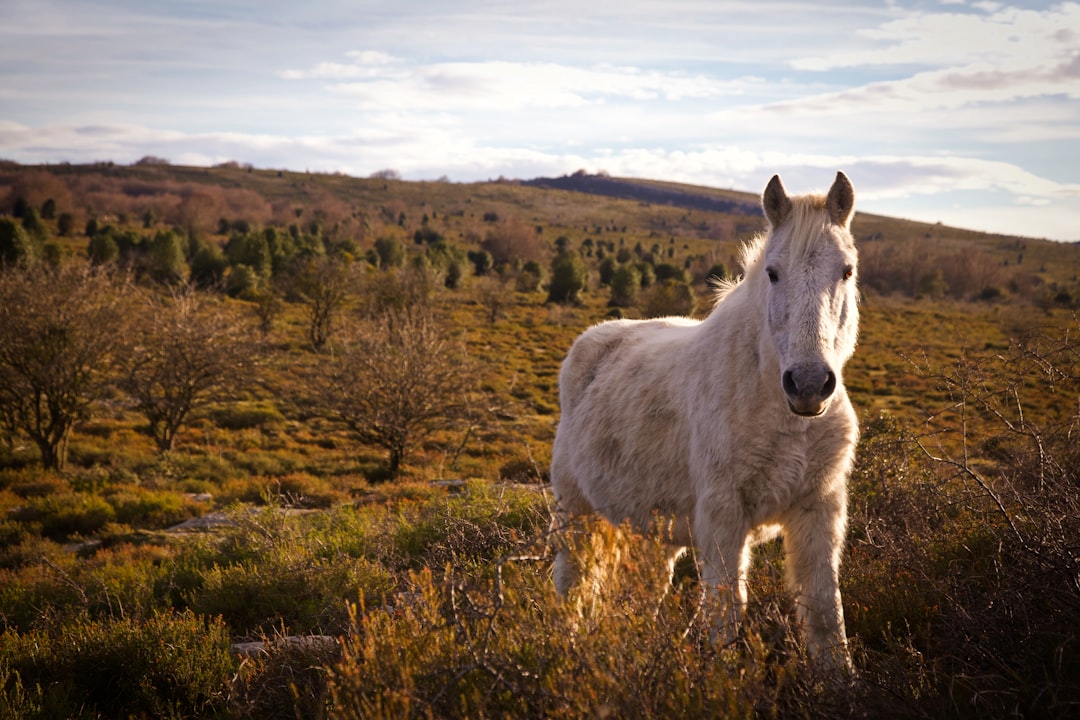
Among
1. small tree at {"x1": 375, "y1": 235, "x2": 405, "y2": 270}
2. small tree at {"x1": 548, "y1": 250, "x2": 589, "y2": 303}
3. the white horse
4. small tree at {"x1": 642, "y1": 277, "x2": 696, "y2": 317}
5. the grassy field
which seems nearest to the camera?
the grassy field

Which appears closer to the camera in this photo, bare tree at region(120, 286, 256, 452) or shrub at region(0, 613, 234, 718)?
shrub at region(0, 613, 234, 718)

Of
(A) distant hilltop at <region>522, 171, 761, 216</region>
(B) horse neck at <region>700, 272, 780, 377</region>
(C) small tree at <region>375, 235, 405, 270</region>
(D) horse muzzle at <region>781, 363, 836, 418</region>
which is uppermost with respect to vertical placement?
(A) distant hilltop at <region>522, 171, 761, 216</region>

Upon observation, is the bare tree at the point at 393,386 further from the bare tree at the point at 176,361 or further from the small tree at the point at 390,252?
the small tree at the point at 390,252

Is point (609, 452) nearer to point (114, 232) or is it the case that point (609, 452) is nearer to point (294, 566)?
point (294, 566)

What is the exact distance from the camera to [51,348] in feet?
47.6

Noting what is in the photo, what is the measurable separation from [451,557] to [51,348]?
1440 centimetres

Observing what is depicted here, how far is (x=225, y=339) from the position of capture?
17062 mm

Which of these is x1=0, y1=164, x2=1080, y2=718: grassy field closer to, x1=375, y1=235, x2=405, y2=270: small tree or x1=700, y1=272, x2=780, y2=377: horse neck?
x1=700, y1=272, x2=780, y2=377: horse neck

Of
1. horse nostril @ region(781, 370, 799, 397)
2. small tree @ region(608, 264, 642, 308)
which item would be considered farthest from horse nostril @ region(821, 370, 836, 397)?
small tree @ region(608, 264, 642, 308)

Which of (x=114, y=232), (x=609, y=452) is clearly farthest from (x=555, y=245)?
(x=609, y=452)

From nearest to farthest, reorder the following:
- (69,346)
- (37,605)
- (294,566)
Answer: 1. (294,566)
2. (37,605)
3. (69,346)

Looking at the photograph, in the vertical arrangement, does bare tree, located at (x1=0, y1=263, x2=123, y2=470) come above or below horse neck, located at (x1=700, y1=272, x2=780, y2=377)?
below

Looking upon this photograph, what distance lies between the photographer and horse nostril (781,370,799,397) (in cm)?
268

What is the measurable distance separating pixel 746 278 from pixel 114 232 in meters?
61.2
